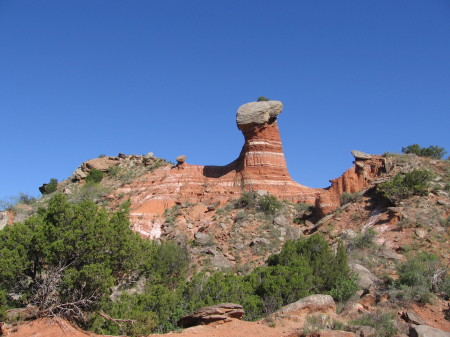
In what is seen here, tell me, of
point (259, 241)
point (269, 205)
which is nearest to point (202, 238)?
point (259, 241)

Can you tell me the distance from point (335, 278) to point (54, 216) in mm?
12124

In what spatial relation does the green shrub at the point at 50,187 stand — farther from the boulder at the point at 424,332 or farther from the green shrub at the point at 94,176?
the boulder at the point at 424,332

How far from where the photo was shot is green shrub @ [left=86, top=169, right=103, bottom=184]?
5038 cm

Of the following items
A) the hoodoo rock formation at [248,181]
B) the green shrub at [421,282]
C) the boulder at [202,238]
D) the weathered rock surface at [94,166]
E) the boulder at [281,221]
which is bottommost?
the green shrub at [421,282]

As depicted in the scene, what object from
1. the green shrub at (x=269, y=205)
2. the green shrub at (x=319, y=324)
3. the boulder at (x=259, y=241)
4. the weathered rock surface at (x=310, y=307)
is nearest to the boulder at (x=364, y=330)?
the green shrub at (x=319, y=324)

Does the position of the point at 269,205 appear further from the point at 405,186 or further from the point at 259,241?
the point at 405,186

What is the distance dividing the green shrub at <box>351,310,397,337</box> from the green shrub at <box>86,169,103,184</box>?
40997mm

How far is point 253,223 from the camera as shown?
33688 millimetres

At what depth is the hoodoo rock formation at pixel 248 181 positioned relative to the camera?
38.1 metres

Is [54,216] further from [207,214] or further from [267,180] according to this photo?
[267,180]

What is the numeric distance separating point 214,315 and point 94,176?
3905 cm

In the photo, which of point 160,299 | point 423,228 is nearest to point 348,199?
point 423,228

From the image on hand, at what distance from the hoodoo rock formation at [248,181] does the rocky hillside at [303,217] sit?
0.10 meters

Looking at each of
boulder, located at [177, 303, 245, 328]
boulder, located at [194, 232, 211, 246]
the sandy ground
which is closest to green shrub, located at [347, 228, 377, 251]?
boulder, located at [194, 232, 211, 246]
